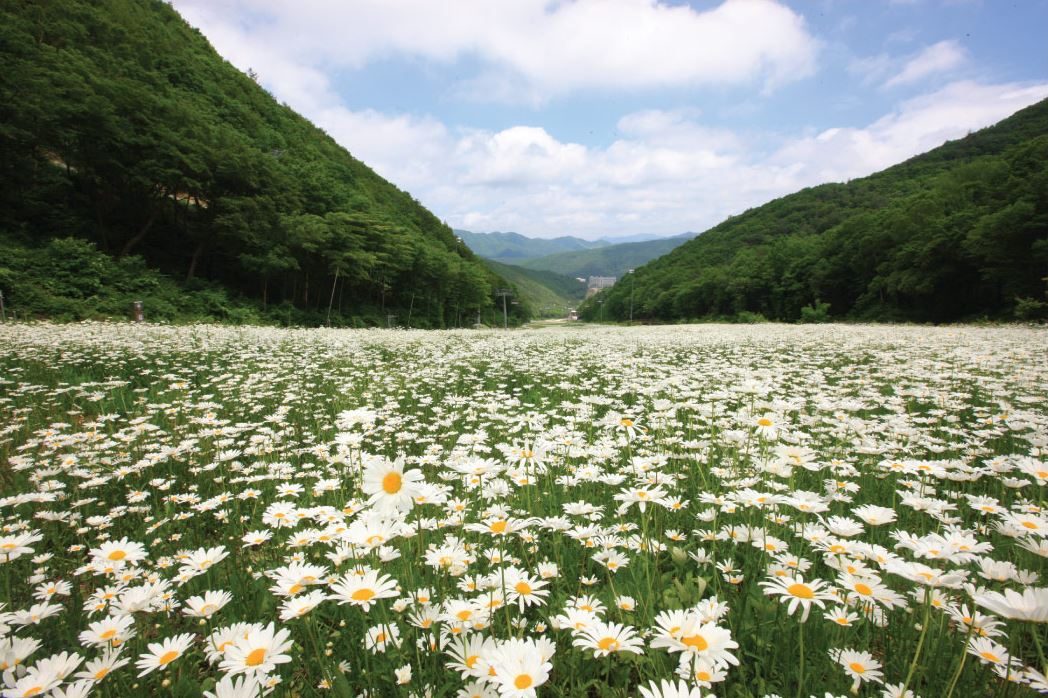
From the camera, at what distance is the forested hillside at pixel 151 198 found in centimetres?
2336

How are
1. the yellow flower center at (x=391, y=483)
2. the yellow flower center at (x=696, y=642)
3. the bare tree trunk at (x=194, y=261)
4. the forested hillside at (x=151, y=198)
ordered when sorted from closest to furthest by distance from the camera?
1. the yellow flower center at (x=696, y=642)
2. the yellow flower center at (x=391, y=483)
3. the forested hillside at (x=151, y=198)
4. the bare tree trunk at (x=194, y=261)

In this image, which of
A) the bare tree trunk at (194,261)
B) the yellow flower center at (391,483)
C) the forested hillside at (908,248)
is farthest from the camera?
the forested hillside at (908,248)

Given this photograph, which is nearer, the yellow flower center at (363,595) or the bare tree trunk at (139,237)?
the yellow flower center at (363,595)

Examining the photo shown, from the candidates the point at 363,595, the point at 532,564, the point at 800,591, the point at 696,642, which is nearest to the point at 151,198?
the point at 532,564

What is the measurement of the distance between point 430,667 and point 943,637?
6.76 ft

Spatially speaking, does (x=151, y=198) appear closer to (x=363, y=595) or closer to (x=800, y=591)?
(x=363, y=595)

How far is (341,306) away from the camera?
4175 centimetres

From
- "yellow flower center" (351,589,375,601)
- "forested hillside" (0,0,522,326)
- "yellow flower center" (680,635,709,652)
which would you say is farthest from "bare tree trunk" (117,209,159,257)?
"yellow flower center" (680,635,709,652)

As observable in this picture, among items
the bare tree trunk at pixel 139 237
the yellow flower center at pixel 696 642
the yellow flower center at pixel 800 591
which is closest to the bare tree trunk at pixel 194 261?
the bare tree trunk at pixel 139 237

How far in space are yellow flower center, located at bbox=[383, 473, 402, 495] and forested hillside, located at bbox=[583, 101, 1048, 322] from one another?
3924 cm

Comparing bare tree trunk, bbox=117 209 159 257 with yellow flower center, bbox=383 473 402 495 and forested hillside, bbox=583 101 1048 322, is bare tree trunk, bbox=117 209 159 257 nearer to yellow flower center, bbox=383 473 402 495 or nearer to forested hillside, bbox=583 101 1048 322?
yellow flower center, bbox=383 473 402 495

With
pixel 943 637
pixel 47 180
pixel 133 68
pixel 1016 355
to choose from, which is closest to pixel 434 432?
pixel 943 637

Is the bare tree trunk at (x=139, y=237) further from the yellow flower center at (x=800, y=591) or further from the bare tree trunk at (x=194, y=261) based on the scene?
the yellow flower center at (x=800, y=591)

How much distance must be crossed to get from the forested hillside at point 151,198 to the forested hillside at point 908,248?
167 feet
